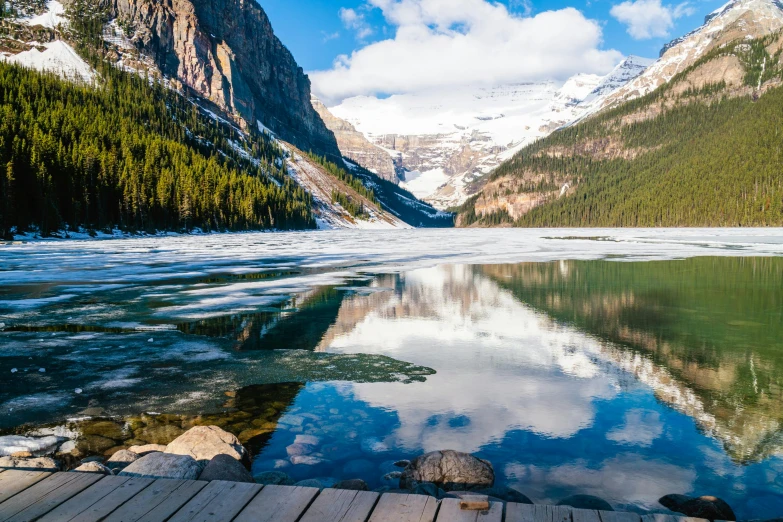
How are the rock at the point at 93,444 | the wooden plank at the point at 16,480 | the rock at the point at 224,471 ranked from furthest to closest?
the rock at the point at 93,444
the rock at the point at 224,471
the wooden plank at the point at 16,480

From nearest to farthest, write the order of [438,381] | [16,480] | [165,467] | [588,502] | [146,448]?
[16,480], [588,502], [165,467], [146,448], [438,381]

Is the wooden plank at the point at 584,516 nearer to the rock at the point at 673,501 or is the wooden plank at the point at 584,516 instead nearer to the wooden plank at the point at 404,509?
the wooden plank at the point at 404,509

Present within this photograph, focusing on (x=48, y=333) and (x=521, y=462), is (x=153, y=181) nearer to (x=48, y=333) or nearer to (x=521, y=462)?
(x=48, y=333)

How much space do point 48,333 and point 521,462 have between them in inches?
479

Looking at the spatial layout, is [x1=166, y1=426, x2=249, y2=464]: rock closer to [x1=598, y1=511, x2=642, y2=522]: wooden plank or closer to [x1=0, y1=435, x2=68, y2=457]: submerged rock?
[x1=0, y1=435, x2=68, y2=457]: submerged rock

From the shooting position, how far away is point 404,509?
3.74 metres

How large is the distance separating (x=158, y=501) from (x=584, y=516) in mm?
3284

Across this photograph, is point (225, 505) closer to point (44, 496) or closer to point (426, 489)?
point (44, 496)

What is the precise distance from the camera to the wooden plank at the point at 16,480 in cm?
400

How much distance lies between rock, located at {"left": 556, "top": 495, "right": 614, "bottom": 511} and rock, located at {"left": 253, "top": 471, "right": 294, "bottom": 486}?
2.94 meters

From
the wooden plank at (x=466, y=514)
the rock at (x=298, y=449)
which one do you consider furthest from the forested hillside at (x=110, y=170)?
the wooden plank at (x=466, y=514)

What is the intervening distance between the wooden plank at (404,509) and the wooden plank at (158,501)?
1542mm

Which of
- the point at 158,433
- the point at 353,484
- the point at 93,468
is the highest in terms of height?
the point at 93,468

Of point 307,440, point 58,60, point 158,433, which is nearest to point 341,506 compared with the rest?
point 307,440
